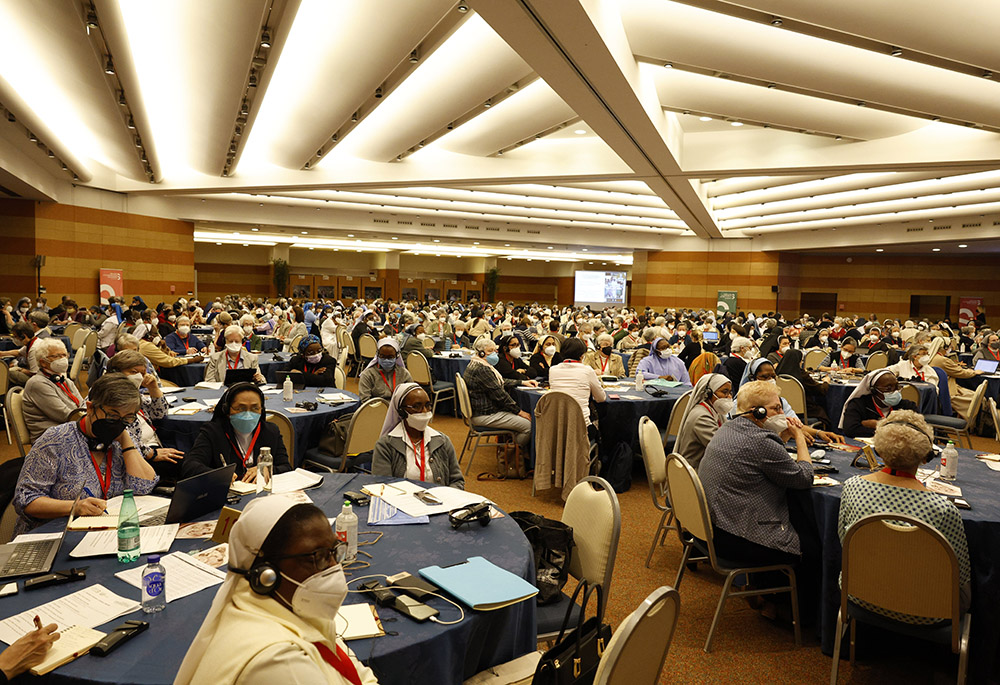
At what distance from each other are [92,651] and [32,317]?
1029cm

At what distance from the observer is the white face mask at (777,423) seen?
3707 mm

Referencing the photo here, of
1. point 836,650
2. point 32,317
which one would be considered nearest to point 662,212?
point 32,317

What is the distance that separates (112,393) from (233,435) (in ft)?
2.60

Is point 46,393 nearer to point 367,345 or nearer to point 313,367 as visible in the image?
point 313,367

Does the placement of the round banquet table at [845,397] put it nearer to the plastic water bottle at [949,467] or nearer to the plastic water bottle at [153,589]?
the plastic water bottle at [949,467]

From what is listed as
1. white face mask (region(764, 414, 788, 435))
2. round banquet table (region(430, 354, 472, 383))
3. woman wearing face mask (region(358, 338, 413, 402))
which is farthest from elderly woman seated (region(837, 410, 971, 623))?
round banquet table (region(430, 354, 472, 383))

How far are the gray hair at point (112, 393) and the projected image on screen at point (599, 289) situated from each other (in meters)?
35.8

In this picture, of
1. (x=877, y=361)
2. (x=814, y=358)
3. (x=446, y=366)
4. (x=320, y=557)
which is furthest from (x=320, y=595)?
(x=877, y=361)

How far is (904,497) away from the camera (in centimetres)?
297

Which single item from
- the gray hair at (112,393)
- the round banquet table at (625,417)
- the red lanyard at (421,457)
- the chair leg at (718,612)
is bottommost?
the chair leg at (718,612)

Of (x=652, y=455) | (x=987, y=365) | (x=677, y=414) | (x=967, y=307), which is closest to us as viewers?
(x=652, y=455)

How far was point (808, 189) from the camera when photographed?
601 inches

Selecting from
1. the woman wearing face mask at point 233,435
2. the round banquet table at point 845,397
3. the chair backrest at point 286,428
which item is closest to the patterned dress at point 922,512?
the woman wearing face mask at point 233,435

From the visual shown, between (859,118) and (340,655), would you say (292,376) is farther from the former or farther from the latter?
(859,118)
